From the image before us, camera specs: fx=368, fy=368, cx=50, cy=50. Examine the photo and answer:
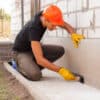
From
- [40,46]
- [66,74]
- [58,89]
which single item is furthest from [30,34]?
[58,89]

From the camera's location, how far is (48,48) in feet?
19.2

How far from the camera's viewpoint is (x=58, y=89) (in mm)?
4414

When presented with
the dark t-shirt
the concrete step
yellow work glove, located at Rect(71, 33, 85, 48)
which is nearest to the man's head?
the dark t-shirt

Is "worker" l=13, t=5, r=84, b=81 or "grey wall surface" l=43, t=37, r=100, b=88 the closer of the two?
"grey wall surface" l=43, t=37, r=100, b=88

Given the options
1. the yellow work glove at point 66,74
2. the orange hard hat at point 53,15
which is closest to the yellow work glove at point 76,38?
the orange hard hat at point 53,15

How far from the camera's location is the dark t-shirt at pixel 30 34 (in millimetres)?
5047

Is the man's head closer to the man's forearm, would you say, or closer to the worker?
the worker

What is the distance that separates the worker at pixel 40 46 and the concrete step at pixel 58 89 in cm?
15

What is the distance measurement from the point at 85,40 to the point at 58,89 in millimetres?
863

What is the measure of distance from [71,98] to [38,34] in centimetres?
149

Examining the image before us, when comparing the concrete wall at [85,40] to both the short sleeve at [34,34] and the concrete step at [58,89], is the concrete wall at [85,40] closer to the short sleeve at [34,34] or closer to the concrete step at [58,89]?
the concrete step at [58,89]

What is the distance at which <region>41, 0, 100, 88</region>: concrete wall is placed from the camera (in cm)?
459

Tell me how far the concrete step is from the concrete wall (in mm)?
261

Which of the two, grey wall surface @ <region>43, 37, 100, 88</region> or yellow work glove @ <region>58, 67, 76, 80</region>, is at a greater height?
grey wall surface @ <region>43, 37, 100, 88</region>
